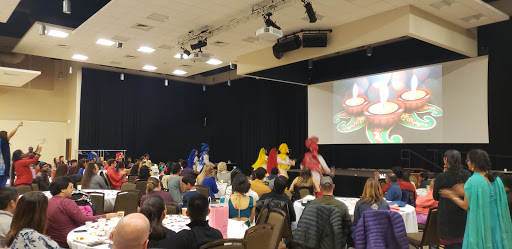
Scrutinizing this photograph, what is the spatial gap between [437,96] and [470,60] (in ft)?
3.79

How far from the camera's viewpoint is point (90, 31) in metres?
9.71

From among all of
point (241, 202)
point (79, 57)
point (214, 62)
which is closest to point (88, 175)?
point (241, 202)

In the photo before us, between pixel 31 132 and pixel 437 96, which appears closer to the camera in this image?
pixel 437 96

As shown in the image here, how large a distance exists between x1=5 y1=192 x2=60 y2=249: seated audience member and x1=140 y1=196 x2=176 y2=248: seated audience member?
1.93 feet

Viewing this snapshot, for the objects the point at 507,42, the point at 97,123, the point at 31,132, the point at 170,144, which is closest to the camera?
the point at 507,42

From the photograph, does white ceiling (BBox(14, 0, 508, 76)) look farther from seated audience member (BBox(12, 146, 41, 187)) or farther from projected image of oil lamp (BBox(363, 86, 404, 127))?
seated audience member (BBox(12, 146, 41, 187))

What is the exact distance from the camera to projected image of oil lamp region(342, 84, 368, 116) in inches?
452

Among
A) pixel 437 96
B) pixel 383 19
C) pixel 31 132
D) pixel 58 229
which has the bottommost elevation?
pixel 58 229

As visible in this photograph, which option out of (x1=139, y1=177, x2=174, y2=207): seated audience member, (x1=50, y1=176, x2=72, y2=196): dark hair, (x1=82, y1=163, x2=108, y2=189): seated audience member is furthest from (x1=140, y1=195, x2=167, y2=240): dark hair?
(x1=82, y1=163, x2=108, y2=189): seated audience member

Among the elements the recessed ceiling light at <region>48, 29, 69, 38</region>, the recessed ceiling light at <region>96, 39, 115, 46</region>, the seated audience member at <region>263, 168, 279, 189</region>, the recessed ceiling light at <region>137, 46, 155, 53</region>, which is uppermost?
the recessed ceiling light at <region>48, 29, 69, 38</region>

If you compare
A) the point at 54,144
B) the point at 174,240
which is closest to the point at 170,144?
the point at 54,144

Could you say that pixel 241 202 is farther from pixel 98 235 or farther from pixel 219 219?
pixel 98 235

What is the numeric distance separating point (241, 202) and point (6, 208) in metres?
2.35

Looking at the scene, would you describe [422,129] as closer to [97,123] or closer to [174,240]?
[174,240]
